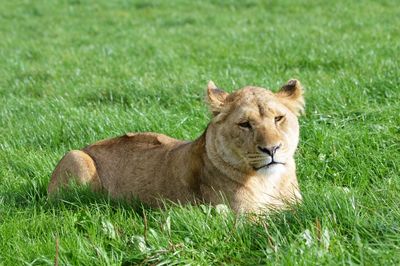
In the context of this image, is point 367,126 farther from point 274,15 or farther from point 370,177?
point 274,15

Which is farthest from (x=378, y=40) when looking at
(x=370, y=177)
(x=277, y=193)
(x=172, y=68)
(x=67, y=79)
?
→ (x=277, y=193)

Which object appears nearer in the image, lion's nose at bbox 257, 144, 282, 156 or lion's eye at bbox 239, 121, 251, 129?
lion's nose at bbox 257, 144, 282, 156

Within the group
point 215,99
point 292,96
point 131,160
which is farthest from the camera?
point 131,160

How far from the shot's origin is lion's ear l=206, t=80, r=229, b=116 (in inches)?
208

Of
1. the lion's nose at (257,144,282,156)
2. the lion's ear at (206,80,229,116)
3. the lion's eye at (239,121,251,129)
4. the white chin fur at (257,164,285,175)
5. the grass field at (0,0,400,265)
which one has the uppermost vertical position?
the lion's ear at (206,80,229,116)

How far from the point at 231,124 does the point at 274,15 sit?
11940 millimetres

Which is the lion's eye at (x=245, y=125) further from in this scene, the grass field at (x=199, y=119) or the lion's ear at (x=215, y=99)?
the grass field at (x=199, y=119)

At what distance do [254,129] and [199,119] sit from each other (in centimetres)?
257

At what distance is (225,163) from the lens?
5195mm

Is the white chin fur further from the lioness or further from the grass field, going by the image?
the grass field

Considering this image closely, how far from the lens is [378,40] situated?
11.6 metres

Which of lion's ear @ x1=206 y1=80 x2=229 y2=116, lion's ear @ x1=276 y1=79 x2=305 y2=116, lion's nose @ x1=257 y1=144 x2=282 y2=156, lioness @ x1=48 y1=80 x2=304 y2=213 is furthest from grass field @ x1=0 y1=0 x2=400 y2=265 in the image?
lion's ear @ x1=206 y1=80 x2=229 y2=116

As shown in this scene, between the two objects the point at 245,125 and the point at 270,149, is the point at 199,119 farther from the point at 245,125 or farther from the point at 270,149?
the point at 270,149

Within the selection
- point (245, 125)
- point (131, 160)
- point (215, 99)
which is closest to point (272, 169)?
A: point (245, 125)
